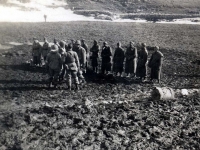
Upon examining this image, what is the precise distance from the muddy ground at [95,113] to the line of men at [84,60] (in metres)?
0.61

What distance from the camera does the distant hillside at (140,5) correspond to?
47.9m

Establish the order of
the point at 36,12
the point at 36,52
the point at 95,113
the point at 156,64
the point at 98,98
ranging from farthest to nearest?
the point at 36,12 < the point at 36,52 < the point at 156,64 < the point at 98,98 < the point at 95,113

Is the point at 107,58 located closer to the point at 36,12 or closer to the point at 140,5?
the point at 36,12

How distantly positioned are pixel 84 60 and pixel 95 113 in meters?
4.71

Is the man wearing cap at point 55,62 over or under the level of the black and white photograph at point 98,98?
over

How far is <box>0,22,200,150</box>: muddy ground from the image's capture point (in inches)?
316

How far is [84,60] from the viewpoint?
46.1 feet

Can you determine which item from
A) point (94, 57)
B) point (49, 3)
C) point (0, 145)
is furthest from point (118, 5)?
point (0, 145)

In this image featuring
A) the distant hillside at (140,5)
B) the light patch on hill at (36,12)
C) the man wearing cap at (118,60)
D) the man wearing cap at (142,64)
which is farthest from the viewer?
the distant hillside at (140,5)

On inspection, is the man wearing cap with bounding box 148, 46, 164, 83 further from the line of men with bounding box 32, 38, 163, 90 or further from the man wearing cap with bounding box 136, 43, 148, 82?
the man wearing cap with bounding box 136, 43, 148, 82

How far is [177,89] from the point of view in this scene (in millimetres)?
12641

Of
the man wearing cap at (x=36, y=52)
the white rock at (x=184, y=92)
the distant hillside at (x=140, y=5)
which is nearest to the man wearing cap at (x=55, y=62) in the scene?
the man wearing cap at (x=36, y=52)

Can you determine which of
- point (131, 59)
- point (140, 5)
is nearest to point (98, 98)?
point (131, 59)

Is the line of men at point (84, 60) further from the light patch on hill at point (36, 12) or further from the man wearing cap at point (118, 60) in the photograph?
the light patch on hill at point (36, 12)
